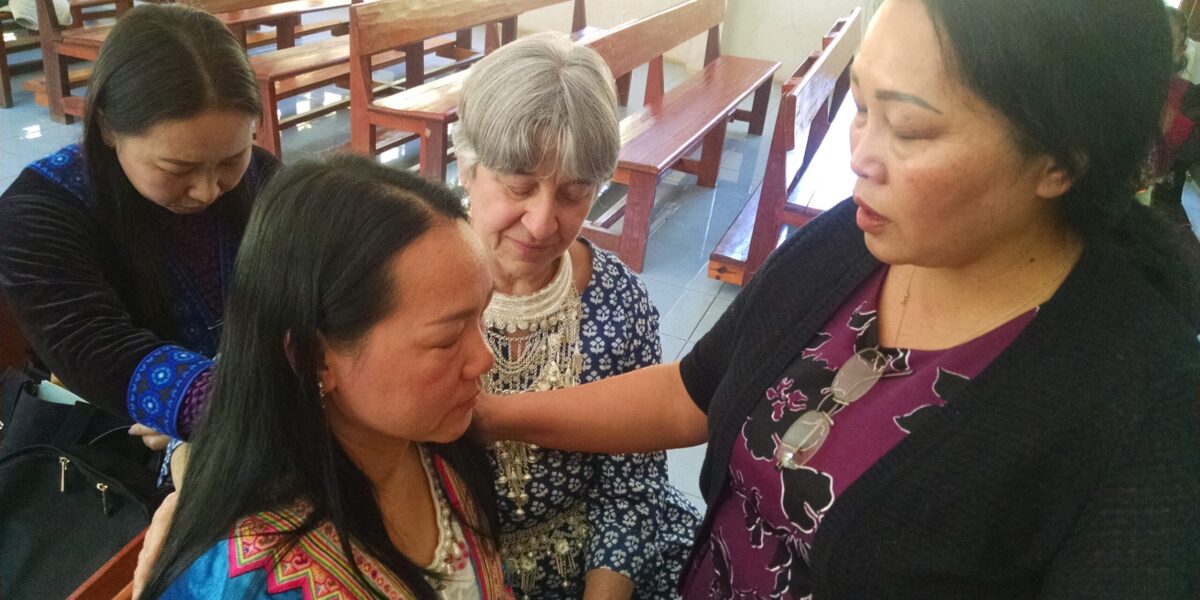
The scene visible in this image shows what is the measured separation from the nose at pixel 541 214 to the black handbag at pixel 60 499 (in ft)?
2.84

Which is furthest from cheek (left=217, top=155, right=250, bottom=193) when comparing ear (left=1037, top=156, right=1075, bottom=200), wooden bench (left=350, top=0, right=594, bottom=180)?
wooden bench (left=350, top=0, right=594, bottom=180)

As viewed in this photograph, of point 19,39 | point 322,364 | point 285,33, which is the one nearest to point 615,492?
point 322,364

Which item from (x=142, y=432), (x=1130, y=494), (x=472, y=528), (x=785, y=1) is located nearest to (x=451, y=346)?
(x=472, y=528)

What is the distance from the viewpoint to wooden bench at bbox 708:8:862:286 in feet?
12.6

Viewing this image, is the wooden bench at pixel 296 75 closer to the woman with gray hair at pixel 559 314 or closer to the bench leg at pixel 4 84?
the bench leg at pixel 4 84

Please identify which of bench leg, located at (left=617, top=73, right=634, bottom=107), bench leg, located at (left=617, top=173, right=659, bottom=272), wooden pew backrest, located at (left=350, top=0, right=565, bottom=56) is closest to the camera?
wooden pew backrest, located at (left=350, top=0, right=565, bottom=56)

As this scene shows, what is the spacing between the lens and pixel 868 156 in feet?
3.29

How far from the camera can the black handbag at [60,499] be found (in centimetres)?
140

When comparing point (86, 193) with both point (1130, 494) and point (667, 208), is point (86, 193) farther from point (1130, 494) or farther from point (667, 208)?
point (667, 208)

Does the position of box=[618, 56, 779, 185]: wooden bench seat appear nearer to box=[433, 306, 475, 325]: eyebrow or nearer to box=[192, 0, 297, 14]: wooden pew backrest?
box=[192, 0, 297, 14]: wooden pew backrest

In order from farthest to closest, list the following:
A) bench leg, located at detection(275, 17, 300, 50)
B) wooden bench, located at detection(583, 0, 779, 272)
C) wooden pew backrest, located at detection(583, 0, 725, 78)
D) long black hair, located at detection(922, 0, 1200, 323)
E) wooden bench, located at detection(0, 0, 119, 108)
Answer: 1. bench leg, located at detection(275, 17, 300, 50)
2. wooden bench, located at detection(0, 0, 119, 108)
3. wooden pew backrest, located at detection(583, 0, 725, 78)
4. wooden bench, located at detection(583, 0, 779, 272)
5. long black hair, located at detection(922, 0, 1200, 323)

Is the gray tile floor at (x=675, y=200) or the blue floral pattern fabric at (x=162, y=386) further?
the gray tile floor at (x=675, y=200)

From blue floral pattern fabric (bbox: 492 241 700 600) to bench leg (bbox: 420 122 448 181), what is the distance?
273cm

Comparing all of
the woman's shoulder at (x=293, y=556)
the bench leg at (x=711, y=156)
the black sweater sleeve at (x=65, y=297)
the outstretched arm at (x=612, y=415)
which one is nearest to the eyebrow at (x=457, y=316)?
the woman's shoulder at (x=293, y=556)
